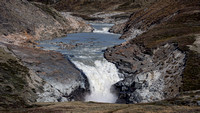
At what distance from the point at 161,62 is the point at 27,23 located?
36311 millimetres

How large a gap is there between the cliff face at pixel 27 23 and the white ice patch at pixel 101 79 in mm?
A: 18184

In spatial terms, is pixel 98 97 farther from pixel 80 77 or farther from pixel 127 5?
pixel 127 5

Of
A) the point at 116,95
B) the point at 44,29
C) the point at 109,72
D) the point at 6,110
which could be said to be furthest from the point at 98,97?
the point at 44,29

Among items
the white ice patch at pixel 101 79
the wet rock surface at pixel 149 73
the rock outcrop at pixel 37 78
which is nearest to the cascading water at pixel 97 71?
the white ice patch at pixel 101 79

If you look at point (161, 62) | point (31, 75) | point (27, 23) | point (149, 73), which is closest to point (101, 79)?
point (149, 73)

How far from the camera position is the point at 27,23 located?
193ft

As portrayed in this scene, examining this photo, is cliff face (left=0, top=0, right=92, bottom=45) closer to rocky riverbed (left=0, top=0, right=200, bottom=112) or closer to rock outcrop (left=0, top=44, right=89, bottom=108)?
rocky riverbed (left=0, top=0, right=200, bottom=112)

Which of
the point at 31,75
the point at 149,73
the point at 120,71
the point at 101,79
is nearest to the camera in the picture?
the point at 31,75

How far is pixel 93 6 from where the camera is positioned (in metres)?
196

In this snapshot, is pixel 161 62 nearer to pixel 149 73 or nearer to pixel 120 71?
pixel 149 73

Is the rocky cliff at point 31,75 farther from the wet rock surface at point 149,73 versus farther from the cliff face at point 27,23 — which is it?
the wet rock surface at point 149,73

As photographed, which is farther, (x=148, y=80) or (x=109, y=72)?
(x=109, y=72)

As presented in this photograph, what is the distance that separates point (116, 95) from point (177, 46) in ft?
45.1

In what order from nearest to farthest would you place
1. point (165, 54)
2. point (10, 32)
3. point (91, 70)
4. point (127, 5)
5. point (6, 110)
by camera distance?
1. point (6, 110)
2. point (91, 70)
3. point (165, 54)
4. point (10, 32)
5. point (127, 5)
